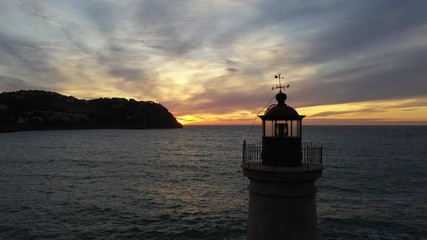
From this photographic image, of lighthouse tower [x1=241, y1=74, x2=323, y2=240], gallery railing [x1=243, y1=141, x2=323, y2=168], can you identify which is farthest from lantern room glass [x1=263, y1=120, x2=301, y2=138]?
gallery railing [x1=243, y1=141, x2=323, y2=168]

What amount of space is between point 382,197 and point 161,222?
19390 mm

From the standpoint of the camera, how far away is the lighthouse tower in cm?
919

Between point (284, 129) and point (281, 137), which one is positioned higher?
point (284, 129)

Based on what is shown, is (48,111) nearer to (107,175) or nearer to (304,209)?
(107,175)

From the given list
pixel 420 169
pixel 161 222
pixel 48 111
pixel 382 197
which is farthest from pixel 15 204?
pixel 48 111

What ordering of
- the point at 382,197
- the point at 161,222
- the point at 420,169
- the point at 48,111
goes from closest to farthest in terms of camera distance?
the point at 161,222
the point at 382,197
the point at 420,169
the point at 48,111

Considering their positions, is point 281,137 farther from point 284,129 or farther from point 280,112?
point 280,112

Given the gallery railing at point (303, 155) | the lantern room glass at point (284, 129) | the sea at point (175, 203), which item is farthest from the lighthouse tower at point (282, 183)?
the sea at point (175, 203)

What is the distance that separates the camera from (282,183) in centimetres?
919

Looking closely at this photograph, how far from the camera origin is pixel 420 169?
46.8 metres

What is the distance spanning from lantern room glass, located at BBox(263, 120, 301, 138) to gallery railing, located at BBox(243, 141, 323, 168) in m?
0.74

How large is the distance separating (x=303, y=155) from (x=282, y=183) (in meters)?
1.87

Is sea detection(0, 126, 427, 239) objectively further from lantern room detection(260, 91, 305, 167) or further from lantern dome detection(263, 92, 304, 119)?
lantern dome detection(263, 92, 304, 119)

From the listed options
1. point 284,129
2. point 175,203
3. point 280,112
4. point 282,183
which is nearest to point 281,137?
point 284,129
